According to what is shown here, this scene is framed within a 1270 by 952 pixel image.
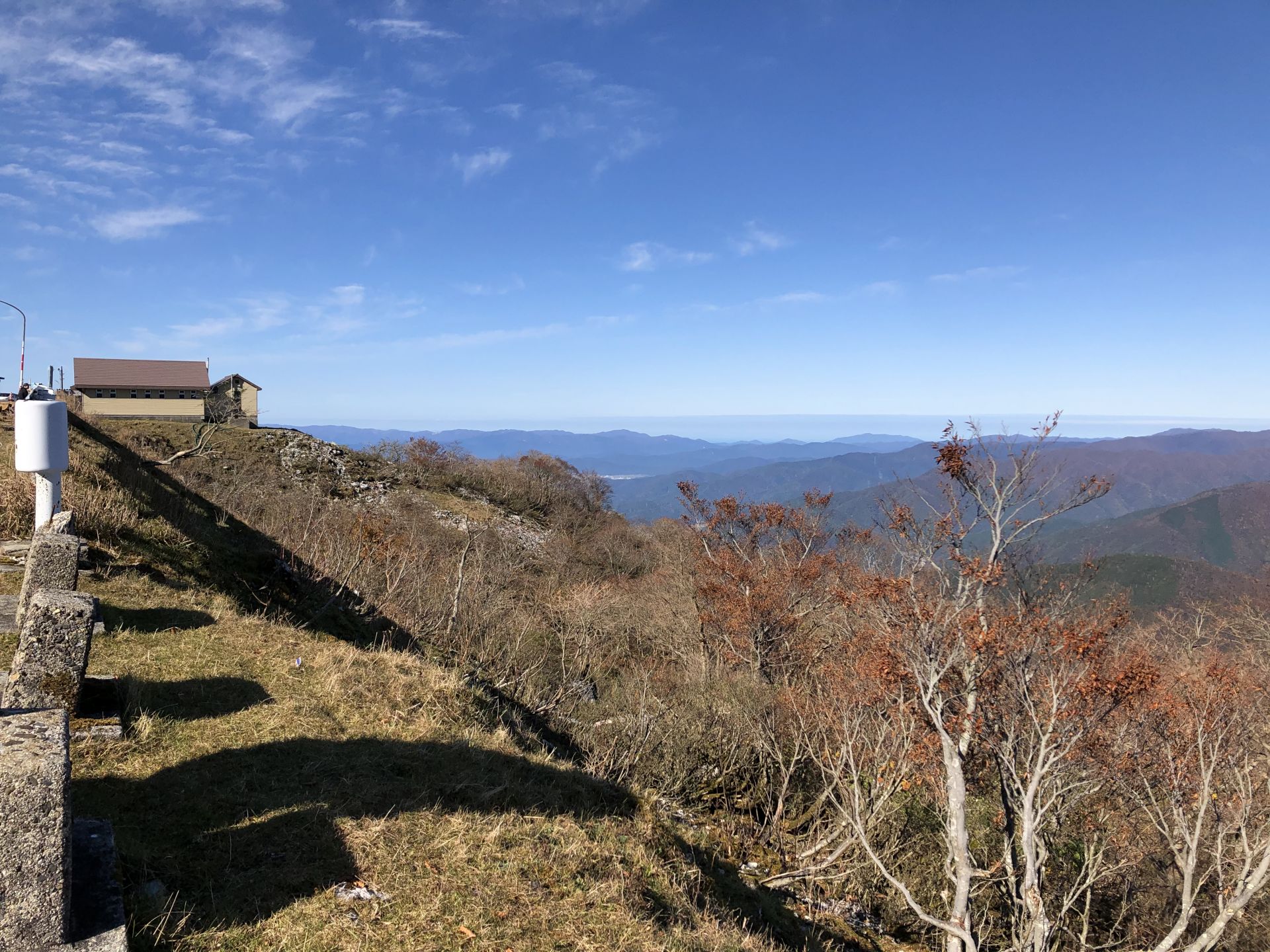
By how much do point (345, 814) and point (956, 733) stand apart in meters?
11.7

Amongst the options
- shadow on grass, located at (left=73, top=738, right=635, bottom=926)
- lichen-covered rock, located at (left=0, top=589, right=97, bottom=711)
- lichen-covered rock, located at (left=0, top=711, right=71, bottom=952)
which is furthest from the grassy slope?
lichen-covered rock, located at (left=0, top=711, right=71, bottom=952)

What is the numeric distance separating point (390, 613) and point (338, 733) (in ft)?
25.0

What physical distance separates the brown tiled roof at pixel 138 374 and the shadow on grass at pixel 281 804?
A: 45952 mm

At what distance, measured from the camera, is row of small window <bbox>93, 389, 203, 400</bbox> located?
1682 inches

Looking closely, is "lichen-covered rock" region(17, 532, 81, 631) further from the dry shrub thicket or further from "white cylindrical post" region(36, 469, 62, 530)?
the dry shrub thicket

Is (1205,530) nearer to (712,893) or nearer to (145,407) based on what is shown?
(145,407)

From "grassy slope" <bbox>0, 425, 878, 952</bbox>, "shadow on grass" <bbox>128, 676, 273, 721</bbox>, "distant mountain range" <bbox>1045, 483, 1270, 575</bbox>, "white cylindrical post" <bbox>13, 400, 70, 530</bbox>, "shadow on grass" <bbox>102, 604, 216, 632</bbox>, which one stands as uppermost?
"white cylindrical post" <bbox>13, 400, 70, 530</bbox>

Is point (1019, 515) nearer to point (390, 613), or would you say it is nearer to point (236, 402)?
point (390, 613)

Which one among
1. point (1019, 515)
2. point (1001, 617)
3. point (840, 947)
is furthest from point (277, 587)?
point (1019, 515)

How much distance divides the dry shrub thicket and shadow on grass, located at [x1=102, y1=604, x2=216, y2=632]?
3.09 meters

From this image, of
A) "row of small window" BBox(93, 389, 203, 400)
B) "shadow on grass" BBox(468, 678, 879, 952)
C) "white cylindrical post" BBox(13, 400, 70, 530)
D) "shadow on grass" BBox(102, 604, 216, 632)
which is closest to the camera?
"shadow on grass" BBox(468, 678, 879, 952)

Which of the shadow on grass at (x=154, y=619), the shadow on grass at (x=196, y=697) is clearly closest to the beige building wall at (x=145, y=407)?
the shadow on grass at (x=154, y=619)

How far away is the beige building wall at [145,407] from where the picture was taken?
42125 mm

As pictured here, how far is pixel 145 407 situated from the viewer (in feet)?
142
